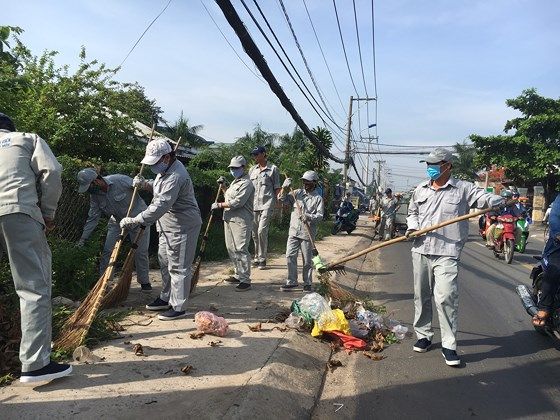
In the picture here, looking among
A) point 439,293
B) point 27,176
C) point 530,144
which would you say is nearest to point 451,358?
point 439,293

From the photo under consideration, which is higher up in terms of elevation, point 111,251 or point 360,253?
point 360,253

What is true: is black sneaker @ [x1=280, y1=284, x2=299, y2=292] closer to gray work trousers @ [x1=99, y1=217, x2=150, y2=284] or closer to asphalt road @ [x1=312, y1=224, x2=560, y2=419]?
asphalt road @ [x1=312, y1=224, x2=560, y2=419]

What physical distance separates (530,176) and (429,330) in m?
24.3

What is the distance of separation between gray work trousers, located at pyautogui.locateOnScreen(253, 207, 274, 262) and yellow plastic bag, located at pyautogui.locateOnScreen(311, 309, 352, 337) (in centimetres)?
335

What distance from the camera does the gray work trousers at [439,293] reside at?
167 inches

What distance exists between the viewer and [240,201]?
20.4 feet

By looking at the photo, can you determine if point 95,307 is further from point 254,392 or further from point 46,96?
point 46,96

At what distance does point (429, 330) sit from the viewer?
4.60 meters

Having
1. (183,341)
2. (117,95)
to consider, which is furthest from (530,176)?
(183,341)

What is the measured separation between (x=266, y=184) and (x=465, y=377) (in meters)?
4.56

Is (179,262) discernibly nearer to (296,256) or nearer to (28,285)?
(28,285)

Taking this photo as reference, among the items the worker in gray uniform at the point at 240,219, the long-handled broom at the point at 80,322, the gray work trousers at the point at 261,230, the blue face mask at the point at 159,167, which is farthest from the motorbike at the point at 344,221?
the long-handled broom at the point at 80,322

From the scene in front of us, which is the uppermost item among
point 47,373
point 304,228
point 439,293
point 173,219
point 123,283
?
point 173,219

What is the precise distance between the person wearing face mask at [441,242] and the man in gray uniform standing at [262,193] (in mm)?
3389
